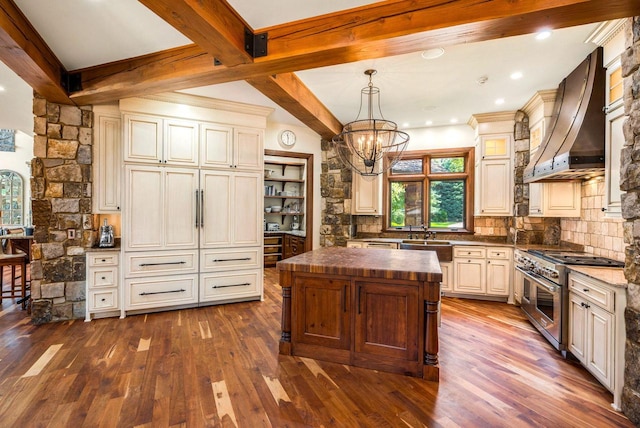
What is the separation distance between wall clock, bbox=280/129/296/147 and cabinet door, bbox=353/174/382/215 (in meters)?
1.25

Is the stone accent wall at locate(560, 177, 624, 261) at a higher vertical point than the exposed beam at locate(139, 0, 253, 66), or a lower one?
lower

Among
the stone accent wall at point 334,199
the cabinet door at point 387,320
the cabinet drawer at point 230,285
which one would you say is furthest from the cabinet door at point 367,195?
the cabinet door at point 387,320

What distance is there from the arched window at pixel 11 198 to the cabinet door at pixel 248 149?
833cm

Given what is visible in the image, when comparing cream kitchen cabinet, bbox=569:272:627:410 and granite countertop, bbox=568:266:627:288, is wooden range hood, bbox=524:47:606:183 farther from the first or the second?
cream kitchen cabinet, bbox=569:272:627:410

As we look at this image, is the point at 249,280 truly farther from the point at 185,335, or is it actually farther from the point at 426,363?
the point at 426,363

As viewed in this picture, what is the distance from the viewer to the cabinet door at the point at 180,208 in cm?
394

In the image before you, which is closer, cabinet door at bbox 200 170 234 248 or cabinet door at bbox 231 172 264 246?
cabinet door at bbox 200 170 234 248

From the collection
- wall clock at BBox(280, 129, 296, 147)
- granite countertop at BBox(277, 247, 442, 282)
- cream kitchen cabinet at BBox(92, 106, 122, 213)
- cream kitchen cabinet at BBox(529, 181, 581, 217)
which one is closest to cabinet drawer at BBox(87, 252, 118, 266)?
cream kitchen cabinet at BBox(92, 106, 122, 213)

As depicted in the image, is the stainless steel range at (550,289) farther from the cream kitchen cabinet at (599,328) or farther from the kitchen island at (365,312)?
the kitchen island at (365,312)

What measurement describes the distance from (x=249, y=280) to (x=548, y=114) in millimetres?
4474

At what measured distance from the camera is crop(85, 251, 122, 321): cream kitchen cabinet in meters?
3.67

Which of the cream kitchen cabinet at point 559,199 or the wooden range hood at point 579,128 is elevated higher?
the wooden range hood at point 579,128

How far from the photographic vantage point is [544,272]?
317cm

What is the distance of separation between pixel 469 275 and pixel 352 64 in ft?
11.2
